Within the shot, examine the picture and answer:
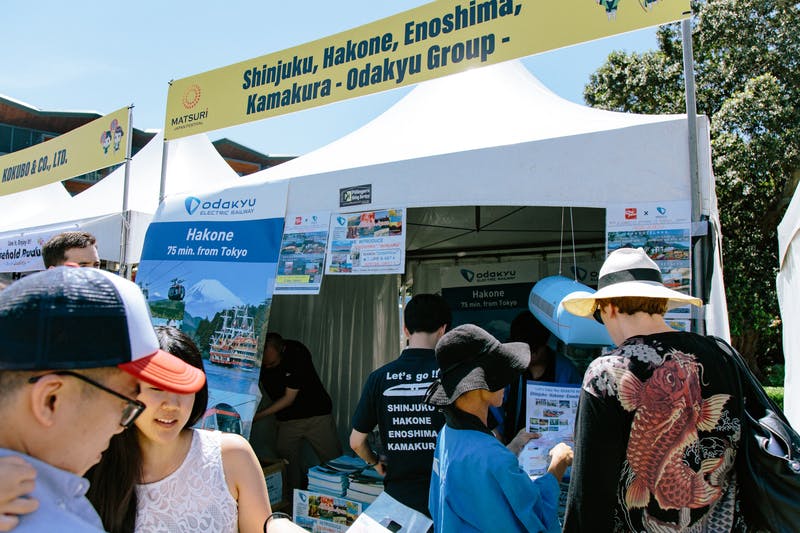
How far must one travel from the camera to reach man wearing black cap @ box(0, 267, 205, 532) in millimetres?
679

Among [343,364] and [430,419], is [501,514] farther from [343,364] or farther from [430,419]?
[343,364]

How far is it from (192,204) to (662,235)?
309cm

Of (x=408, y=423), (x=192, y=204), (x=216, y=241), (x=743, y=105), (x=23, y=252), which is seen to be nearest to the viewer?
(x=408, y=423)

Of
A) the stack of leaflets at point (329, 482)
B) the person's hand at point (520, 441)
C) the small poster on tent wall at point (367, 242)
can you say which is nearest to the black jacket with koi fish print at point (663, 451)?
the person's hand at point (520, 441)

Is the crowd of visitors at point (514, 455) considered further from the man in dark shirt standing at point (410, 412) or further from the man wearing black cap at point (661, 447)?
the man in dark shirt standing at point (410, 412)

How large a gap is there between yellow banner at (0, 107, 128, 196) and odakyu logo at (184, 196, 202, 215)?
133 cm

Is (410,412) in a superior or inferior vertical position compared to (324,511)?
superior

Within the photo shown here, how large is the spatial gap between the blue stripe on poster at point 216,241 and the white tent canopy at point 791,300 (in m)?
2.90

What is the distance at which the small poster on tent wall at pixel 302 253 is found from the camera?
10.6ft

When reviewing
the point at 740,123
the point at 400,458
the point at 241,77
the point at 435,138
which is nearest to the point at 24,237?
the point at 241,77

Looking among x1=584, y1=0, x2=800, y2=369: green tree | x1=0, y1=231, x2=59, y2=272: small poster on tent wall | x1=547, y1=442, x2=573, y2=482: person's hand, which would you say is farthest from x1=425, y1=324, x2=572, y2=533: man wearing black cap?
Answer: x1=584, y1=0, x2=800, y2=369: green tree

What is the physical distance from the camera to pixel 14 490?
0.64 meters

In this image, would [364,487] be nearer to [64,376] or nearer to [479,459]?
[479,459]

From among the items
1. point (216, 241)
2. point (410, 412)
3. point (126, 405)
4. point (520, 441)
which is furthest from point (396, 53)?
point (126, 405)
